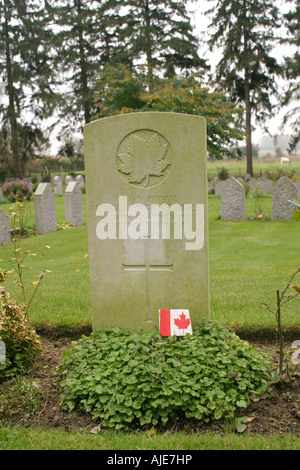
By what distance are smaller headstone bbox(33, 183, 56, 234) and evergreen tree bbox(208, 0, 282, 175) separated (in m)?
14.7

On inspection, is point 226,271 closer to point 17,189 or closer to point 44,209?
point 44,209

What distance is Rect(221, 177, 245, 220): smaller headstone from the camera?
11.3 meters

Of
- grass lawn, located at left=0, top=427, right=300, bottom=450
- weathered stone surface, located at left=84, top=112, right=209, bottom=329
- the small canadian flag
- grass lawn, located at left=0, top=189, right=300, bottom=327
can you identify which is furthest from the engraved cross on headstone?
grass lawn, located at left=0, top=427, right=300, bottom=450

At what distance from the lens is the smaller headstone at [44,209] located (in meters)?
11.0

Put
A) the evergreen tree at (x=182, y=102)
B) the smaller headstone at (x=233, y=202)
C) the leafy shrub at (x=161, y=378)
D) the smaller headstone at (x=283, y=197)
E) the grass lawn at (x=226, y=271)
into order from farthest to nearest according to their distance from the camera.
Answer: the evergreen tree at (x=182, y=102)
the smaller headstone at (x=233, y=202)
the smaller headstone at (x=283, y=197)
the grass lawn at (x=226, y=271)
the leafy shrub at (x=161, y=378)

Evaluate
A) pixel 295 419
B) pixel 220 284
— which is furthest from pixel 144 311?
pixel 220 284

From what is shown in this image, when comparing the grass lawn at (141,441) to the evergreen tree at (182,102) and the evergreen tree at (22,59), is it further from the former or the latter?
the evergreen tree at (22,59)

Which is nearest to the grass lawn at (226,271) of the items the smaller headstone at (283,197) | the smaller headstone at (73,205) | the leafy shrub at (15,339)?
the smaller headstone at (283,197)

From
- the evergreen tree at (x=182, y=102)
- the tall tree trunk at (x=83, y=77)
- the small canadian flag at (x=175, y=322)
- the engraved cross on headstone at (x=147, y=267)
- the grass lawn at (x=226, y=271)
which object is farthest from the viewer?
the tall tree trunk at (x=83, y=77)

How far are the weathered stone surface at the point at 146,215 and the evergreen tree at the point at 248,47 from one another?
67.2 ft

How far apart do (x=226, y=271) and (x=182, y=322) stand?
302 cm

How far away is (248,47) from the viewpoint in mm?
24094

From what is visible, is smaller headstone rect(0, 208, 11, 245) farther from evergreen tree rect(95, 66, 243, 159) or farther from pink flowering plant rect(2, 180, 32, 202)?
A: pink flowering plant rect(2, 180, 32, 202)

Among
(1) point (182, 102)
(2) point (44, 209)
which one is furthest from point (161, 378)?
(1) point (182, 102)
